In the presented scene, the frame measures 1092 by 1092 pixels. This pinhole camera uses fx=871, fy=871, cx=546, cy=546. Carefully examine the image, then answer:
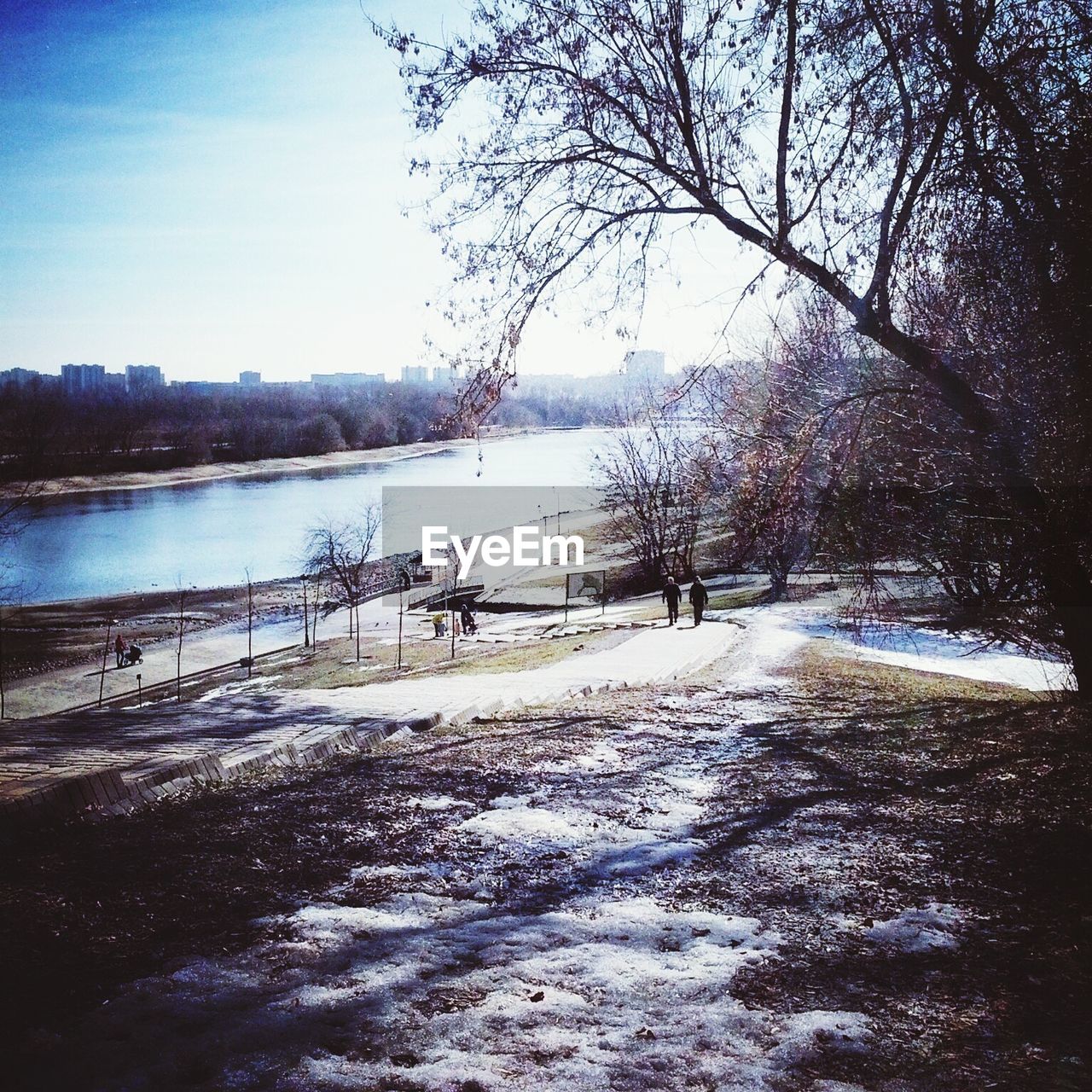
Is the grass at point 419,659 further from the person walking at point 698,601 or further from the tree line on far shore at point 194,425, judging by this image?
the tree line on far shore at point 194,425

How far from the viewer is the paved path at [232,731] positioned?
189 inches

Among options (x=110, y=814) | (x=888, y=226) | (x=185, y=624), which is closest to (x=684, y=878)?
(x=110, y=814)

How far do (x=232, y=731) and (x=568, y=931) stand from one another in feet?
14.6

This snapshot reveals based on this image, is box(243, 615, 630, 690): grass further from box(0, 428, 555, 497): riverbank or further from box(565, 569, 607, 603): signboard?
box(0, 428, 555, 497): riverbank

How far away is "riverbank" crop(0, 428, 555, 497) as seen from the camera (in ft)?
227

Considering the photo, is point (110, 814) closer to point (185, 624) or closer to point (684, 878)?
point (684, 878)

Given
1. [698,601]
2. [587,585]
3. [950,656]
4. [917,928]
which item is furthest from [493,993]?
[587,585]

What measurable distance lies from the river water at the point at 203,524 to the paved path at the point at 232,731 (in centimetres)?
2506

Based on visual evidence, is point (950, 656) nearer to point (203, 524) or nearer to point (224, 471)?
point (203, 524)

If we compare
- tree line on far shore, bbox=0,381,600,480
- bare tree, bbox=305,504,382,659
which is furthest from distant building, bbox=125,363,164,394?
bare tree, bbox=305,504,382,659

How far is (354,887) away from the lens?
149 inches

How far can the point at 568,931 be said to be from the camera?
343 centimetres

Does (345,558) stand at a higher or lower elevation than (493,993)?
lower

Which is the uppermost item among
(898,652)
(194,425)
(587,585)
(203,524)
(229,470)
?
(194,425)
